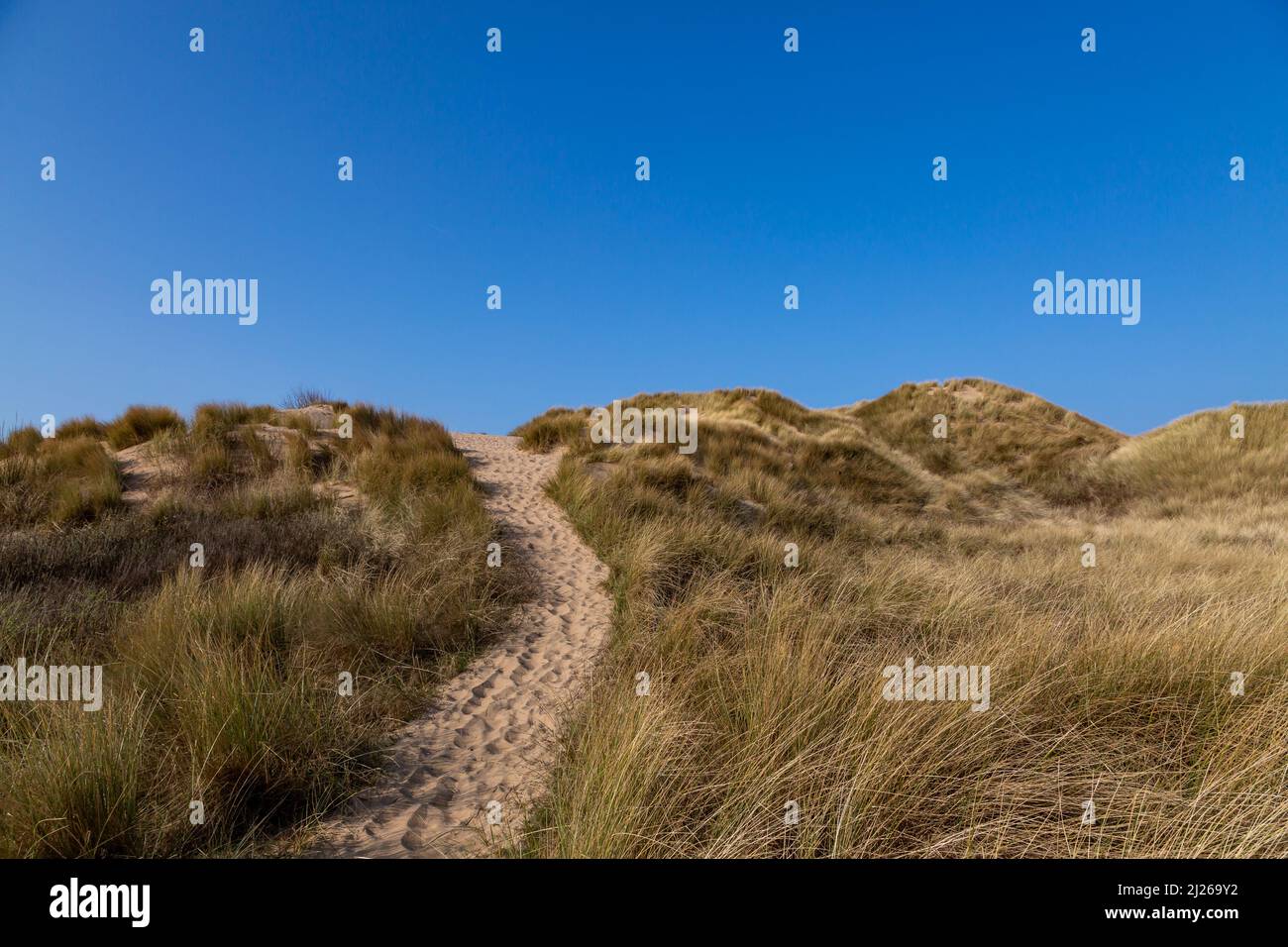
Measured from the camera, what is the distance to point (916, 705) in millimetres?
3232

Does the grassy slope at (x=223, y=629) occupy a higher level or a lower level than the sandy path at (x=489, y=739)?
higher

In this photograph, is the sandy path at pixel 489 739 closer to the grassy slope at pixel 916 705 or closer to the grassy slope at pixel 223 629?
the grassy slope at pixel 223 629

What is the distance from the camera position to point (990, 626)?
5082 millimetres

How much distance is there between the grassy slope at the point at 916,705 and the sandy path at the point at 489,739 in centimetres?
39

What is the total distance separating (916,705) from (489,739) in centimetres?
306

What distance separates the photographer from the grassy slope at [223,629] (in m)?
2.73

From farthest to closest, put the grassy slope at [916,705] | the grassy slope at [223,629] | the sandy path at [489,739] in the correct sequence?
the sandy path at [489,739] → the grassy slope at [223,629] → the grassy slope at [916,705]

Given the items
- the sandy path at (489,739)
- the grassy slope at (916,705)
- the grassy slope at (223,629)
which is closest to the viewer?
the grassy slope at (916,705)

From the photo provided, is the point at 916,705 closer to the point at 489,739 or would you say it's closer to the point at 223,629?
the point at 489,739


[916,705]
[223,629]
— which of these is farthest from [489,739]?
[916,705]

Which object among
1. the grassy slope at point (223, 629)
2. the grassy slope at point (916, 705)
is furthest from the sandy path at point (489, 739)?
the grassy slope at point (916, 705)

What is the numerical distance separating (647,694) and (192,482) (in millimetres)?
11156

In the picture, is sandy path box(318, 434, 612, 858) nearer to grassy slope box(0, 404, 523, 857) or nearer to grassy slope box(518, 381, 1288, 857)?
grassy slope box(0, 404, 523, 857)
